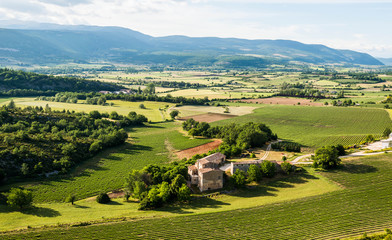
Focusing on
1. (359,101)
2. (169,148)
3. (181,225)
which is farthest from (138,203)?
(359,101)

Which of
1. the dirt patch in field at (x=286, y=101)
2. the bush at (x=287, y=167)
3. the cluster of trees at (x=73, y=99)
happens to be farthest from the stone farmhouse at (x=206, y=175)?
the dirt patch in field at (x=286, y=101)

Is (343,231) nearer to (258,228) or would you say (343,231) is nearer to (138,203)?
(258,228)

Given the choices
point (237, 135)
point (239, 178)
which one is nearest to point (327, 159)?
point (239, 178)

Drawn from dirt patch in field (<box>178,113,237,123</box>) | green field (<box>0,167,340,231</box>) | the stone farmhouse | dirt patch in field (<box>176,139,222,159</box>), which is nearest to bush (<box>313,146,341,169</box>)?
green field (<box>0,167,340,231</box>)

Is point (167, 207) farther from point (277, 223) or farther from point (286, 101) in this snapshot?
point (286, 101)

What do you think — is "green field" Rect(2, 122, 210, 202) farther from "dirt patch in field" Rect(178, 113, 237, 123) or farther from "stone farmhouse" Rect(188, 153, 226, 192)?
"dirt patch in field" Rect(178, 113, 237, 123)

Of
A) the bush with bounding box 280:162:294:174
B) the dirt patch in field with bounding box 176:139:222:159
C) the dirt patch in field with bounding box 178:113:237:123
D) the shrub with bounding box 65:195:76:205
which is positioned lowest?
the shrub with bounding box 65:195:76:205
